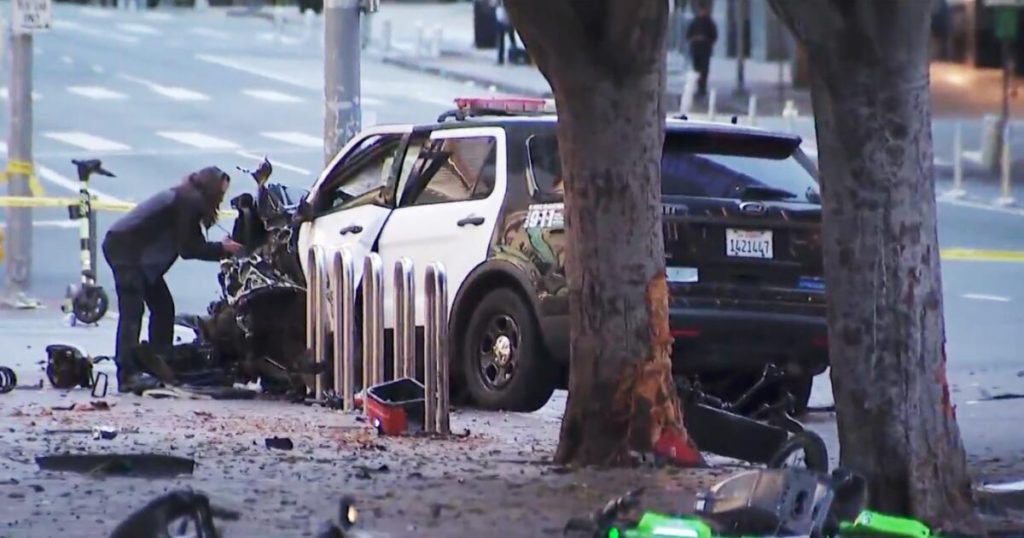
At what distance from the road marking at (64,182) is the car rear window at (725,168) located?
1505 cm

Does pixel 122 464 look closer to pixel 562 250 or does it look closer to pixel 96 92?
pixel 562 250

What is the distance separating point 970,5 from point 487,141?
35207 mm

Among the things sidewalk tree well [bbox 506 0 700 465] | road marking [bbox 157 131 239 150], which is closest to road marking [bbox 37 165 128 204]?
road marking [bbox 157 131 239 150]

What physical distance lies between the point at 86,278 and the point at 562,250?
23.0ft

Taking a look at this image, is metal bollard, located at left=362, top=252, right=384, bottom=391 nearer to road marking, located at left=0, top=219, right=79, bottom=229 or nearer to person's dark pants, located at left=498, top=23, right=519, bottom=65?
road marking, located at left=0, top=219, right=79, bottom=229

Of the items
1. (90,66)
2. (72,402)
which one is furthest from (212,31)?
(72,402)

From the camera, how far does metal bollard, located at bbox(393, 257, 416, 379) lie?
1216cm

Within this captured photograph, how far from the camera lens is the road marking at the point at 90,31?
2274 inches

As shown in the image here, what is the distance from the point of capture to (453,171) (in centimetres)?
1348

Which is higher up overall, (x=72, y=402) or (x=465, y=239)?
(x=465, y=239)

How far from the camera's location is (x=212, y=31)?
61906 millimetres

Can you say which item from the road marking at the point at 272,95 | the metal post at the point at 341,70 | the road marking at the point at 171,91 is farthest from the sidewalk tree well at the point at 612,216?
the road marking at the point at 171,91

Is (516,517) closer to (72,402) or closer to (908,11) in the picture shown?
(908,11)

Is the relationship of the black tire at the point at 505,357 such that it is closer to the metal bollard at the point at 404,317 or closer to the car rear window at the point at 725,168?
the metal bollard at the point at 404,317
